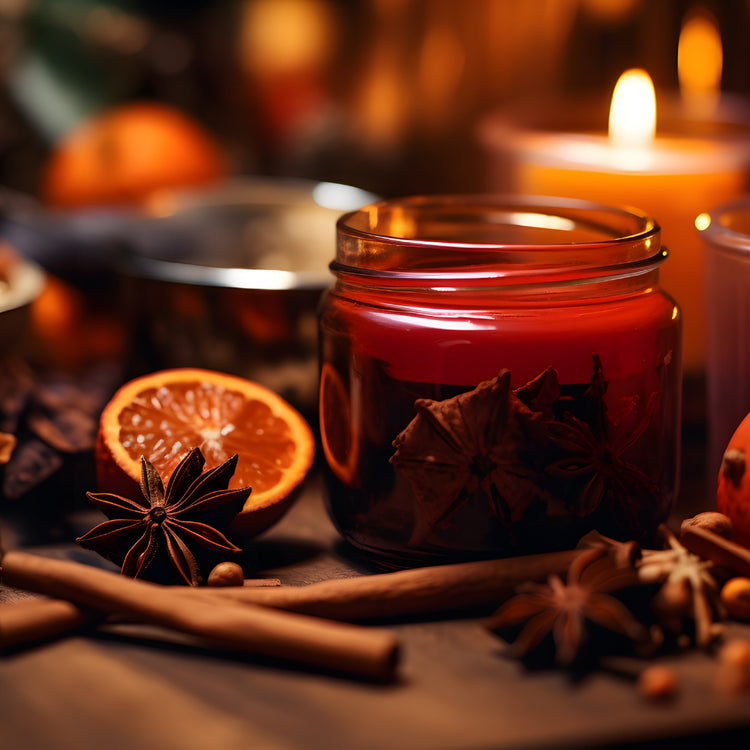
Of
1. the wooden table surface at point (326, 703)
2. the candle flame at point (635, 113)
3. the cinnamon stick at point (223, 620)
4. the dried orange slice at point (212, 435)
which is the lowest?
the wooden table surface at point (326, 703)

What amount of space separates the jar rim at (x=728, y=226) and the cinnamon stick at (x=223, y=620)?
1.33 ft

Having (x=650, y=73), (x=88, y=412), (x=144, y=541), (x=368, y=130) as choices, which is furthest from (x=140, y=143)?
(x=144, y=541)

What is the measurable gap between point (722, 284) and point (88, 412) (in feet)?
1.94

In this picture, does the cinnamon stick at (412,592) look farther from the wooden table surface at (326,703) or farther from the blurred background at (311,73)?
the blurred background at (311,73)

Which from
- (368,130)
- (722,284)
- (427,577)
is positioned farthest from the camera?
(368,130)

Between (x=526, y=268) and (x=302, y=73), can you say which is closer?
(x=526, y=268)

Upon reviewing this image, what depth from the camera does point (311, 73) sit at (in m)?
1.71

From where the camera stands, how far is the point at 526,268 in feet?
2.48

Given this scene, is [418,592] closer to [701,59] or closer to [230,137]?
[701,59]

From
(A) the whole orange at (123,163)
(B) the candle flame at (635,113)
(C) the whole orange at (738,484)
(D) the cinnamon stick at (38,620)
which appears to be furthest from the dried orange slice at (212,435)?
(A) the whole orange at (123,163)

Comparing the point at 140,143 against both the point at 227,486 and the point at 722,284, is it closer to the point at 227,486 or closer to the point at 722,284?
the point at 227,486

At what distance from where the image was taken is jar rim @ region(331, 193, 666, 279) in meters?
0.75

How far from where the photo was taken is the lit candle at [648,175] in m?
1.01

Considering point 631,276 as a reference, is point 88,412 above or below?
below
